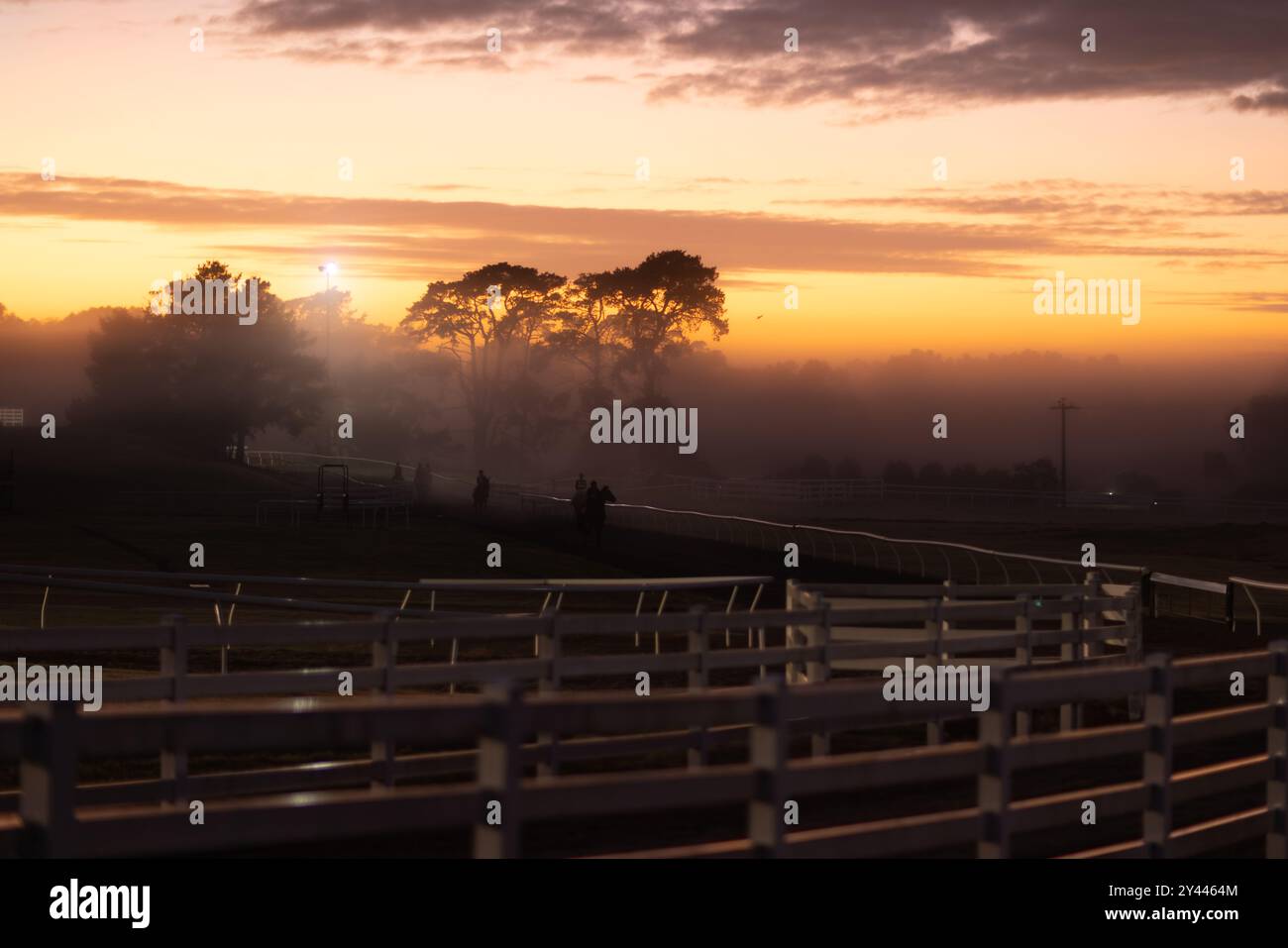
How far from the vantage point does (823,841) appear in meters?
6.55

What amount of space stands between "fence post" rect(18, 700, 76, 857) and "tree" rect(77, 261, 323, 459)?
96673 mm

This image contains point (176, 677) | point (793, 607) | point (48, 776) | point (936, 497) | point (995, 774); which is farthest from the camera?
point (936, 497)

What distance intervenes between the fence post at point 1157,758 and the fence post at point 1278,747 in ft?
4.67

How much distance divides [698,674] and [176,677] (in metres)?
4.29

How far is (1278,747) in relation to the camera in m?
9.46

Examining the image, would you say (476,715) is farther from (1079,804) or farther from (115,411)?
(115,411)

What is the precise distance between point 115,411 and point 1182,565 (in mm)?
69747

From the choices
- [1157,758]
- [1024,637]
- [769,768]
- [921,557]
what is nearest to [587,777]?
[769,768]

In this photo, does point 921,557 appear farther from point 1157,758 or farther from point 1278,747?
point 1157,758

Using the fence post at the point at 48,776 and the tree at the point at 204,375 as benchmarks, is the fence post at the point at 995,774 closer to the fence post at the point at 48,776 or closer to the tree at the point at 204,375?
the fence post at the point at 48,776

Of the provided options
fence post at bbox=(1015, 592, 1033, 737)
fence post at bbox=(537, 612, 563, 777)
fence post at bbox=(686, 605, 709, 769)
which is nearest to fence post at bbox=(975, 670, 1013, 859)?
fence post at bbox=(537, 612, 563, 777)
